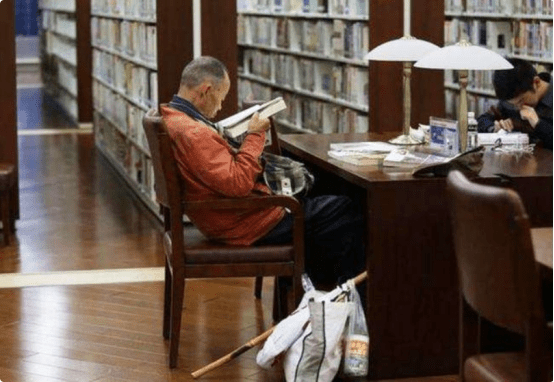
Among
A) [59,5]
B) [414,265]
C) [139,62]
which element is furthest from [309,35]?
[59,5]

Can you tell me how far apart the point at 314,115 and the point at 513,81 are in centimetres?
359

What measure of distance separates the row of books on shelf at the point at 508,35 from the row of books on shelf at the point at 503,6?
8cm

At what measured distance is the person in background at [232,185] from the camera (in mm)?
4719

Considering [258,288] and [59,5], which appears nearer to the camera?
[258,288]

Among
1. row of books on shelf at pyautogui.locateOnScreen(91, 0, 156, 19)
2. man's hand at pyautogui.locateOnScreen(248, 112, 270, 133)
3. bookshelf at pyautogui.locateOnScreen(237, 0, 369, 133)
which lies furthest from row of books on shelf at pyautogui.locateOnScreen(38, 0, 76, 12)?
man's hand at pyautogui.locateOnScreen(248, 112, 270, 133)

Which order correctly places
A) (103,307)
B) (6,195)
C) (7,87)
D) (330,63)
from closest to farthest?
(103,307) → (6,195) → (7,87) → (330,63)

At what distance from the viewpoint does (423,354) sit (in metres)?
4.66

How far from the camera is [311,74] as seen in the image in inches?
362

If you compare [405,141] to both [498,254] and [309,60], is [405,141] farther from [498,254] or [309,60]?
[309,60]

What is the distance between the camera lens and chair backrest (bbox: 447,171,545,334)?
294 cm

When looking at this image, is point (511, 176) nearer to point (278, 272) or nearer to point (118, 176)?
point (278, 272)

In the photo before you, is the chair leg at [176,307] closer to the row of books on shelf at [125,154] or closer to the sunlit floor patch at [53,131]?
the row of books on shelf at [125,154]

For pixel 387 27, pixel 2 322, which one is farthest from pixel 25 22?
pixel 2 322

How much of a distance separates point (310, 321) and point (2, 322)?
175 cm
